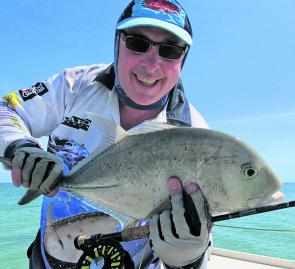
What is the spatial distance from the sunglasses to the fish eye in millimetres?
907

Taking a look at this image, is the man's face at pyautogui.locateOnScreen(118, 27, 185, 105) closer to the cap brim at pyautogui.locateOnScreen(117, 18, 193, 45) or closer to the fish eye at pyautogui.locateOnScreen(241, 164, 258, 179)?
the cap brim at pyautogui.locateOnScreen(117, 18, 193, 45)

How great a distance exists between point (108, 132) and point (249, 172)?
72cm

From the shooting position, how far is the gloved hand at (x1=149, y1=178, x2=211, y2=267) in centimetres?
167

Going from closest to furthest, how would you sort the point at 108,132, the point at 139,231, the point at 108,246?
the point at 108,132 < the point at 139,231 < the point at 108,246

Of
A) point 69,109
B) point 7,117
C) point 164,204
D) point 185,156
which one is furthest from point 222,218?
point 7,117

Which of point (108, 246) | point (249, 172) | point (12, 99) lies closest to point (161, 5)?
point (12, 99)

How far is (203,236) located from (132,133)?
2.05 feet

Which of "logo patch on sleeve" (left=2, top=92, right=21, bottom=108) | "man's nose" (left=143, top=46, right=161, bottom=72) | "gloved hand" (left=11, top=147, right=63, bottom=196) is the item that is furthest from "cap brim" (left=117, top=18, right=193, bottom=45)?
"gloved hand" (left=11, top=147, right=63, bottom=196)

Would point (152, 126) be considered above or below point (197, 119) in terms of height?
below

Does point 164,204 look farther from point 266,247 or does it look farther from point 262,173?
point 266,247

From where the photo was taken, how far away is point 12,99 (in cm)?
243

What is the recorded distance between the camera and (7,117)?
2324 millimetres

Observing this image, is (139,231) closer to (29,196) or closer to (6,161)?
(29,196)

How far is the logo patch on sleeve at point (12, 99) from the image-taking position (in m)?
2.41
